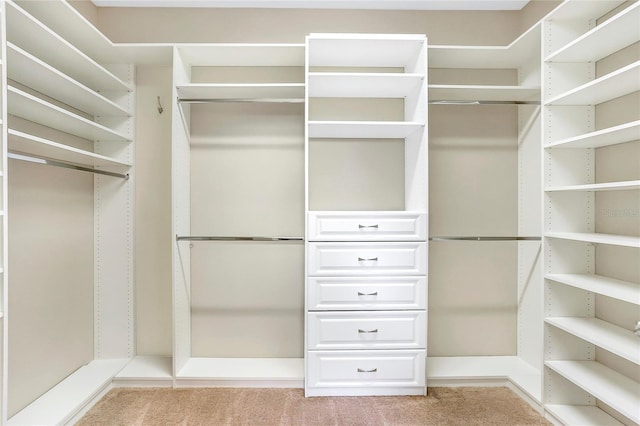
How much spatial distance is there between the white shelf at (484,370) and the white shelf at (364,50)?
2.13 metres

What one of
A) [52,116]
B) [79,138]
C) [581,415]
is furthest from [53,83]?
[581,415]

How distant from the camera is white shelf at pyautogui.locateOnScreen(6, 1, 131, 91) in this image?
5.36 ft

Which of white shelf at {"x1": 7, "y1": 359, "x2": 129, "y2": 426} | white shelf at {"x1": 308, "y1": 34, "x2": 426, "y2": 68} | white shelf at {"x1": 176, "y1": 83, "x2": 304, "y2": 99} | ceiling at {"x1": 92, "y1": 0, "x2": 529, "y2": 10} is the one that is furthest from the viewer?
ceiling at {"x1": 92, "y1": 0, "x2": 529, "y2": 10}

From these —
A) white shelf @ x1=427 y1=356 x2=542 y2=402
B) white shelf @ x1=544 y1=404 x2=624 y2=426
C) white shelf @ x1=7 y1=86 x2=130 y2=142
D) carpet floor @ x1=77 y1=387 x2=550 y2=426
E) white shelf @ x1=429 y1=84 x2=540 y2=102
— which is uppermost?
white shelf @ x1=429 y1=84 x2=540 y2=102

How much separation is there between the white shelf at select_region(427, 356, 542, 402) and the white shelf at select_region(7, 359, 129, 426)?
2.12 metres

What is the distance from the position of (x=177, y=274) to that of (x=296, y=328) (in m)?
0.95

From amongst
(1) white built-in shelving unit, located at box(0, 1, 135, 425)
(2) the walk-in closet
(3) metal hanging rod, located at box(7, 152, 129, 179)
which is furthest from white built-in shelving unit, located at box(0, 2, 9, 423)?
(2) the walk-in closet

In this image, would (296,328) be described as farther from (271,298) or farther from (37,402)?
(37,402)

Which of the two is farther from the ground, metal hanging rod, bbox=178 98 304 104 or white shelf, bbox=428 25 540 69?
white shelf, bbox=428 25 540 69

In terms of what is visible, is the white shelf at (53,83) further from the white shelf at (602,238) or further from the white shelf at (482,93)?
the white shelf at (602,238)

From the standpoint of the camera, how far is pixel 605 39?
1773 millimetres

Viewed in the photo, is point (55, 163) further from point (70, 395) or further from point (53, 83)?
point (70, 395)

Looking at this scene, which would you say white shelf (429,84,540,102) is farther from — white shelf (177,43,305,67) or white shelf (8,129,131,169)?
white shelf (8,129,131,169)

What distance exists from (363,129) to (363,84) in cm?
30
